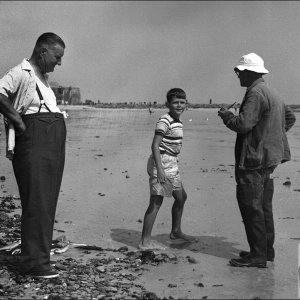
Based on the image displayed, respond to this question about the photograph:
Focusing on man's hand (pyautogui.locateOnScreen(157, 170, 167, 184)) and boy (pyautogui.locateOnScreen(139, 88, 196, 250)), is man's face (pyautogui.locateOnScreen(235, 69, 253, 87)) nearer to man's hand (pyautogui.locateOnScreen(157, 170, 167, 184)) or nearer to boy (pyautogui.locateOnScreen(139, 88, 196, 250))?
boy (pyautogui.locateOnScreen(139, 88, 196, 250))

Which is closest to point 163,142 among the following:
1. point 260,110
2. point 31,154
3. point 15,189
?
point 260,110

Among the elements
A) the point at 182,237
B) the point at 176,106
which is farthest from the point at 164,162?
the point at 182,237

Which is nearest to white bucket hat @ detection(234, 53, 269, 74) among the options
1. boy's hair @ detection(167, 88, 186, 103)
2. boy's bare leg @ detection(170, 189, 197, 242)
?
boy's hair @ detection(167, 88, 186, 103)

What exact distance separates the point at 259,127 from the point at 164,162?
1211mm

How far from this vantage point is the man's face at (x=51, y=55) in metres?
4.63

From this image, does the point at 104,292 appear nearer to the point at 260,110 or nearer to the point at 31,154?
the point at 31,154

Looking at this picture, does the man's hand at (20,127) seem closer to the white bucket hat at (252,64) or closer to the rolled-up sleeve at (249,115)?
the rolled-up sleeve at (249,115)

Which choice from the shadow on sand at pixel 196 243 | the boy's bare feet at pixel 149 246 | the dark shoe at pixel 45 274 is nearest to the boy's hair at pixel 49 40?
the dark shoe at pixel 45 274

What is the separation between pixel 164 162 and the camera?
583 centimetres

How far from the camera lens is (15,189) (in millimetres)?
8797

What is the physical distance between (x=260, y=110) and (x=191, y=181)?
4737mm

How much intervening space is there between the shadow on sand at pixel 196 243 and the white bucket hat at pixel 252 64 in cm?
183

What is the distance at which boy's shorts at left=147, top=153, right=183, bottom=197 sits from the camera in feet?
18.8

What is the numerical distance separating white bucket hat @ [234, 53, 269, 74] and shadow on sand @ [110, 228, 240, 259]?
1833 mm
